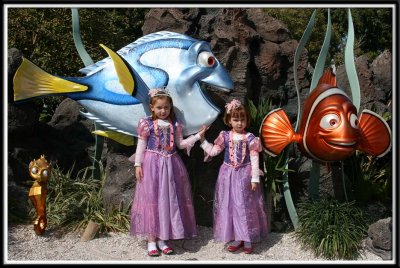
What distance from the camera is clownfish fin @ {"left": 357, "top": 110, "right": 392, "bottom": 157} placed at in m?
4.39

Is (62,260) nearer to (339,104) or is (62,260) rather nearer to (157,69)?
(157,69)

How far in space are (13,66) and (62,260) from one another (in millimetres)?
2201

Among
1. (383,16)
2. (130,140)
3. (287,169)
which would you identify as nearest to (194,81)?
(130,140)

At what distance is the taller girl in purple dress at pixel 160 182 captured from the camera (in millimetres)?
4293

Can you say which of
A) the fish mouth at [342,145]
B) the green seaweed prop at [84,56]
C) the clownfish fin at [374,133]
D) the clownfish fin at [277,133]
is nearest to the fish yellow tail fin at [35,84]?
the green seaweed prop at [84,56]

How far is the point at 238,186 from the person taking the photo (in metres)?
4.34

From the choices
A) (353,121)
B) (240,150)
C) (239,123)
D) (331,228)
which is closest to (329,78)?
(353,121)

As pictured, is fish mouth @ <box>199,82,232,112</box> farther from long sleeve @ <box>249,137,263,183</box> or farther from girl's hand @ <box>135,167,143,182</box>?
girl's hand @ <box>135,167,143,182</box>

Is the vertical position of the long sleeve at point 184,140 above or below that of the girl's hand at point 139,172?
above

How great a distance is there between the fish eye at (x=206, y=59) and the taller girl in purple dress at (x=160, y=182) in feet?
1.67

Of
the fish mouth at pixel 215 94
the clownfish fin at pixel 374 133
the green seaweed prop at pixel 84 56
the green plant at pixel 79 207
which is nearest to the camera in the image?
the clownfish fin at pixel 374 133

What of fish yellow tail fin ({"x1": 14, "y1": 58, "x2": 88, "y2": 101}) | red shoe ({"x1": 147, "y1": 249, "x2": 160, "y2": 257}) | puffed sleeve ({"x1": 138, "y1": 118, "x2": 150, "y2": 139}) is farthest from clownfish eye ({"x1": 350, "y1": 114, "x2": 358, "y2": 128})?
fish yellow tail fin ({"x1": 14, "y1": 58, "x2": 88, "y2": 101})

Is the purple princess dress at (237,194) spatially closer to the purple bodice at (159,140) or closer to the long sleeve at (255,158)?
the long sleeve at (255,158)

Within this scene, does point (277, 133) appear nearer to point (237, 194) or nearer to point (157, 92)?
point (237, 194)
